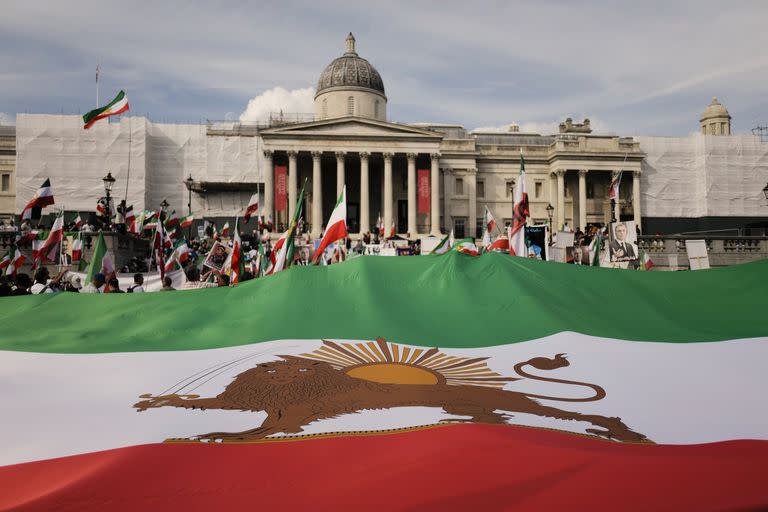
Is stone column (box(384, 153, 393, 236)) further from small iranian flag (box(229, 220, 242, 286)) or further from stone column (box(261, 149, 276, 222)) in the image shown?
small iranian flag (box(229, 220, 242, 286))

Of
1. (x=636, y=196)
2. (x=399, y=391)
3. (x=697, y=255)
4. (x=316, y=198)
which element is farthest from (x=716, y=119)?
(x=399, y=391)

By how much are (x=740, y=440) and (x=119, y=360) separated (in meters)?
4.59

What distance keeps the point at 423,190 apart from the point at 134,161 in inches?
1051

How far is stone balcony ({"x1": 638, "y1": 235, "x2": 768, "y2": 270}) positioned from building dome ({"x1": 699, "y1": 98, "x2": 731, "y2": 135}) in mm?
54003

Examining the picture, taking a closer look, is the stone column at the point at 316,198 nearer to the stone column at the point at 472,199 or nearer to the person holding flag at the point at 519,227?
the stone column at the point at 472,199

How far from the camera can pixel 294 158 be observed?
48062mm

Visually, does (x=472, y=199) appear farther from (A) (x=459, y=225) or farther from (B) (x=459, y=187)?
(A) (x=459, y=225)

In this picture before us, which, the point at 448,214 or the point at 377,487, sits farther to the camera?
the point at 448,214

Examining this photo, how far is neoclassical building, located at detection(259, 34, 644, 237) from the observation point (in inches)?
1912

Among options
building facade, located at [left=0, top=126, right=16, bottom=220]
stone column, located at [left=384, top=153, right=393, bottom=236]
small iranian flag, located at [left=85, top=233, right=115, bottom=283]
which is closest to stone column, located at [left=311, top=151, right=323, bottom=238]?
stone column, located at [left=384, top=153, right=393, bottom=236]

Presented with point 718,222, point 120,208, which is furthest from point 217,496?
point 718,222

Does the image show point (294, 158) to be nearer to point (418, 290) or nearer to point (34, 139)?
point (34, 139)

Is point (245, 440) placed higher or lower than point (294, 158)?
lower

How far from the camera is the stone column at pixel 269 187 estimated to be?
1875 inches
